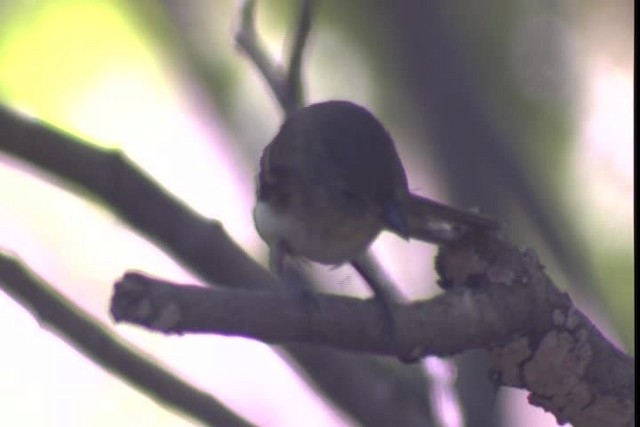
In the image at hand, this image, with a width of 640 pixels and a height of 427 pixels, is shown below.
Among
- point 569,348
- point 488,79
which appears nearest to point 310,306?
point 569,348

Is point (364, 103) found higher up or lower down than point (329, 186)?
higher up

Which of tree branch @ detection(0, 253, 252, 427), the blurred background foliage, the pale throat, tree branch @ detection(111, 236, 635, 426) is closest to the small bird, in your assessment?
the pale throat

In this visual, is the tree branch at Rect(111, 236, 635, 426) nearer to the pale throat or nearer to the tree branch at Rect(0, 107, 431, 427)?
the tree branch at Rect(0, 107, 431, 427)

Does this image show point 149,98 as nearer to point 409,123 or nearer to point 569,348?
point 409,123

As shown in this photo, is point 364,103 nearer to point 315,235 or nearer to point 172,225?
point 315,235

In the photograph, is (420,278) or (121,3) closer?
(420,278)

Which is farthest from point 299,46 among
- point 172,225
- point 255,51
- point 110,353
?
point 110,353

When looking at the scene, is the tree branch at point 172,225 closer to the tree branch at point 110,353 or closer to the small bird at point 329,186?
the tree branch at point 110,353

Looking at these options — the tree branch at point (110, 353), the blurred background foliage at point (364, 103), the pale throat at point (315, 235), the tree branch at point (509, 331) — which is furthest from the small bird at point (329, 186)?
the tree branch at point (110, 353)
